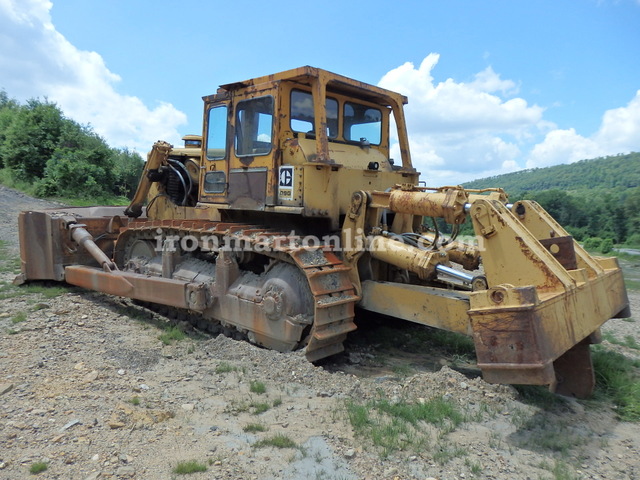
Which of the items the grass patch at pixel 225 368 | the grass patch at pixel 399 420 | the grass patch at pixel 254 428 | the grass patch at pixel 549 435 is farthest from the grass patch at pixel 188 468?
the grass patch at pixel 549 435

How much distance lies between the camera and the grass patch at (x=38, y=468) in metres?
3.14

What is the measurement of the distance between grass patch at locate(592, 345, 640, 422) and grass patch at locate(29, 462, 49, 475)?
14.2 ft

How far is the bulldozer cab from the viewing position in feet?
17.8

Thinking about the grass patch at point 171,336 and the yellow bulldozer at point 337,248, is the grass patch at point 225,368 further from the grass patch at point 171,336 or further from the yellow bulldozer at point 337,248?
the grass patch at point 171,336

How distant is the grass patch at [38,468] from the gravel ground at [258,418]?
39 millimetres

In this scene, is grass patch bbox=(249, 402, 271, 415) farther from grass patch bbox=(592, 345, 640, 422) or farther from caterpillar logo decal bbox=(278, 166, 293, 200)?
grass patch bbox=(592, 345, 640, 422)

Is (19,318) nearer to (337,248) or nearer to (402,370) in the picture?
(337,248)

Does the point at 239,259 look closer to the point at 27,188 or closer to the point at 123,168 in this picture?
the point at 27,188

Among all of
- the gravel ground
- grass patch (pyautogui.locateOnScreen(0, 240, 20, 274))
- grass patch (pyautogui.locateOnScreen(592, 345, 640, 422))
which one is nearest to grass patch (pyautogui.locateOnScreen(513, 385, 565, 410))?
the gravel ground

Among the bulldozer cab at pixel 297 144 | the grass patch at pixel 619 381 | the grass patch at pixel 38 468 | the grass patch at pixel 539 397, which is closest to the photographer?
the grass patch at pixel 38 468

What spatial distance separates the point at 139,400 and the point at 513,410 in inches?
118

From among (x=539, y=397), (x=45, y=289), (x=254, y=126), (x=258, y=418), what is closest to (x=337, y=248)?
(x=254, y=126)

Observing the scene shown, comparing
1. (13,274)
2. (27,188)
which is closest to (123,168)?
(27,188)

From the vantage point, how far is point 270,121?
572 centimetres
